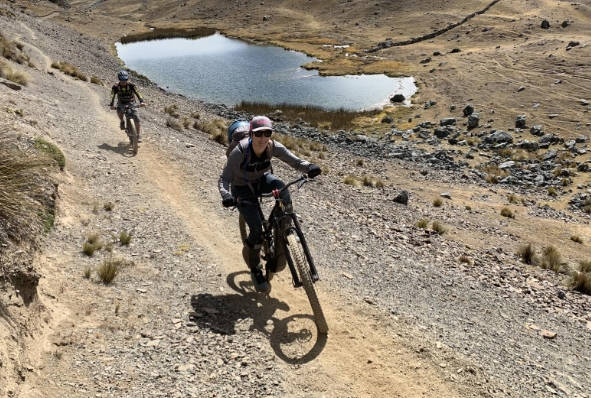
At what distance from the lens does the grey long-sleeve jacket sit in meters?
6.42

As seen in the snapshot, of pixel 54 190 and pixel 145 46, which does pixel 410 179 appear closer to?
pixel 54 190

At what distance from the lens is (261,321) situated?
22.1ft

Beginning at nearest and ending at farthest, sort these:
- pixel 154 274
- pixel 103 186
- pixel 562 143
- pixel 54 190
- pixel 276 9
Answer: pixel 154 274, pixel 54 190, pixel 103 186, pixel 562 143, pixel 276 9

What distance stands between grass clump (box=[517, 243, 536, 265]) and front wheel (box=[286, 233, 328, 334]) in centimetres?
890

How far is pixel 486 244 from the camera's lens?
1377 centimetres

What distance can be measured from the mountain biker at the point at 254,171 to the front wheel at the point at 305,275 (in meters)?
0.51

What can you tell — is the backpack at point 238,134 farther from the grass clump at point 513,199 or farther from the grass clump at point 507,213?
the grass clump at point 513,199

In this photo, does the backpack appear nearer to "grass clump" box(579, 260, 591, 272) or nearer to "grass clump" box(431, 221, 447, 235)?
"grass clump" box(431, 221, 447, 235)

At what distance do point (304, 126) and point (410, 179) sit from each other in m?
13.5

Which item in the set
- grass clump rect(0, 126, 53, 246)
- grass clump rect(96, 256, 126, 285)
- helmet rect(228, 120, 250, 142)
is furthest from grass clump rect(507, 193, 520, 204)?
grass clump rect(0, 126, 53, 246)

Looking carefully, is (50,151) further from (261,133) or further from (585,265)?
(585,265)

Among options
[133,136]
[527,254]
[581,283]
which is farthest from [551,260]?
[133,136]

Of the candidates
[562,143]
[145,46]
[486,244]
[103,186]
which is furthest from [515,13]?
[103,186]

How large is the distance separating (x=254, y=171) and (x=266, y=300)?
2.17 meters
